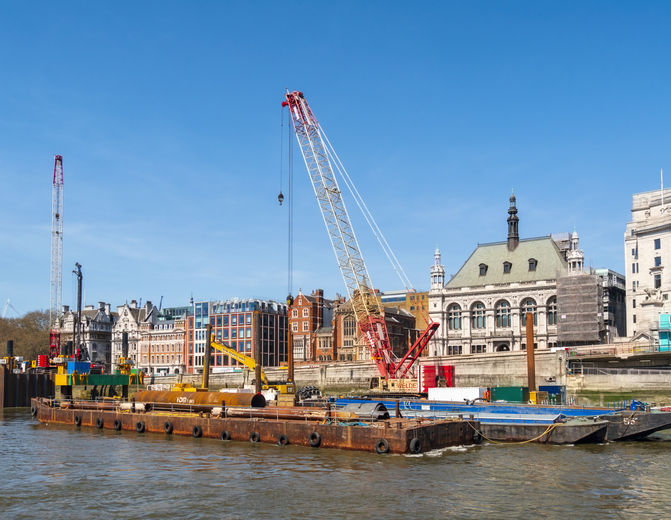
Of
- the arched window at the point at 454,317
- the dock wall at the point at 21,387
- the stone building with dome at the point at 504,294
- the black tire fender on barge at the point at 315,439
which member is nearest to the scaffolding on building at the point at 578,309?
the stone building with dome at the point at 504,294

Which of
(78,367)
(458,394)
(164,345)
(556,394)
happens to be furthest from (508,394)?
(164,345)

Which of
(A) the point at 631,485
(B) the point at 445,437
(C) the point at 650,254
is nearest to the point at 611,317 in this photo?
(C) the point at 650,254

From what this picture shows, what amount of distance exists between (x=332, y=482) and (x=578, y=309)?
3218 inches

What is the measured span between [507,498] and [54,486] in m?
21.4

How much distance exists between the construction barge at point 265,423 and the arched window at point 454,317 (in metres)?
71.9

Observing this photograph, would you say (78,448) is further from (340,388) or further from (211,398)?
(340,388)

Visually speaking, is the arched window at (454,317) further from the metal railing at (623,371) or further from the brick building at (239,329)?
the metal railing at (623,371)

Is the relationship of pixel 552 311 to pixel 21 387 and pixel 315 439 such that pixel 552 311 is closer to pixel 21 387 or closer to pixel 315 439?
pixel 315 439

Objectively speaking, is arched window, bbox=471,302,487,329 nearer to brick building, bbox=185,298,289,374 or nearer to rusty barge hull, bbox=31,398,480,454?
brick building, bbox=185,298,289,374

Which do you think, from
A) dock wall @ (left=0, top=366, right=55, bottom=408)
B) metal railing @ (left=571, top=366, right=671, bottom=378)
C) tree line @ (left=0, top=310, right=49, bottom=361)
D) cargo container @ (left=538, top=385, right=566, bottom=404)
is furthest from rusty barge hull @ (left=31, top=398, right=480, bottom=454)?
tree line @ (left=0, top=310, right=49, bottom=361)

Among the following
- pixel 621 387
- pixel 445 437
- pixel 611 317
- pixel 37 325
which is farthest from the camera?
pixel 37 325

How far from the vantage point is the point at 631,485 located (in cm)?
3073

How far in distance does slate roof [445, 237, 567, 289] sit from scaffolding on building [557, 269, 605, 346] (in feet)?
25.2

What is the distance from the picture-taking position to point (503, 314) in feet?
385
